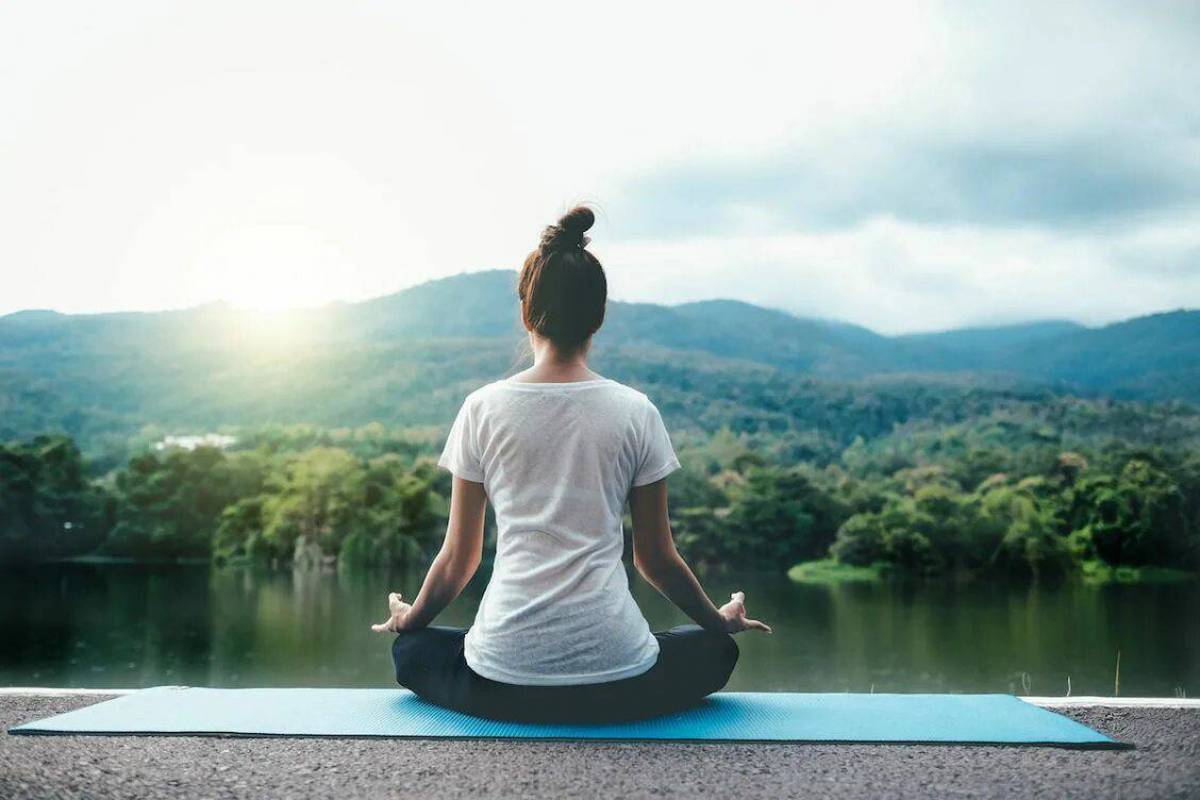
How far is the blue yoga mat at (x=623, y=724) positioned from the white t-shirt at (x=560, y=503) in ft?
0.57

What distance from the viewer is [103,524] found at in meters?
31.1

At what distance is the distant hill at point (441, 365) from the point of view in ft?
136

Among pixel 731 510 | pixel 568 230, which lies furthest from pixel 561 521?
pixel 731 510

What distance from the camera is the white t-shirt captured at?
6.86 feet

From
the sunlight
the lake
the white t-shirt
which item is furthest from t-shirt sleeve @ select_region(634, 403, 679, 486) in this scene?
the sunlight

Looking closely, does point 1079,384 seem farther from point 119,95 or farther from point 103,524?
point 119,95

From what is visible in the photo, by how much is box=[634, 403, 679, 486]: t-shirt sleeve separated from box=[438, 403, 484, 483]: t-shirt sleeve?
288 mm

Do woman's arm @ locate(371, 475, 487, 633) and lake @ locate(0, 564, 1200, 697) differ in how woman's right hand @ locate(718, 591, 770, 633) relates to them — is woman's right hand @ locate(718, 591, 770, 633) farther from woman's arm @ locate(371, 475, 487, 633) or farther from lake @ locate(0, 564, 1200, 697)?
lake @ locate(0, 564, 1200, 697)

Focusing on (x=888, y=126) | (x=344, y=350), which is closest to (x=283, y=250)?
(x=344, y=350)

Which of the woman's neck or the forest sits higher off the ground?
the woman's neck

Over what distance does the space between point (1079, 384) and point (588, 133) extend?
85.6 feet

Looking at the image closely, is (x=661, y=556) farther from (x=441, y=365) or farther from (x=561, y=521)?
→ (x=441, y=365)

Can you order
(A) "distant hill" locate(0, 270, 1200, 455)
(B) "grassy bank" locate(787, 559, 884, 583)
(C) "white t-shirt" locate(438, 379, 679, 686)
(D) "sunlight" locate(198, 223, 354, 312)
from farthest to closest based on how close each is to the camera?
(D) "sunlight" locate(198, 223, 354, 312) → (A) "distant hill" locate(0, 270, 1200, 455) → (B) "grassy bank" locate(787, 559, 884, 583) → (C) "white t-shirt" locate(438, 379, 679, 686)

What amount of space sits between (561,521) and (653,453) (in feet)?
0.68
